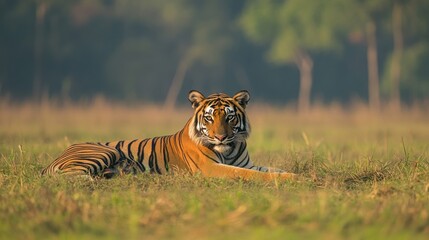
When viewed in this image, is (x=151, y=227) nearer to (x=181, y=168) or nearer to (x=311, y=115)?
(x=181, y=168)

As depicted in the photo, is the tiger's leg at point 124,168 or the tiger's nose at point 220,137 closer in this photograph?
the tiger's nose at point 220,137

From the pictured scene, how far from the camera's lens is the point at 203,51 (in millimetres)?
37656

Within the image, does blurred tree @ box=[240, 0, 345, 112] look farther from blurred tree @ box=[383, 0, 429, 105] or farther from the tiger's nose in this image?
the tiger's nose

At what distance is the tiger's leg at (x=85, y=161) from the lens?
7.88m

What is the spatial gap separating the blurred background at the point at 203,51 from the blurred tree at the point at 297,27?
0.15 feet

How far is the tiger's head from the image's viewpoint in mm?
8023

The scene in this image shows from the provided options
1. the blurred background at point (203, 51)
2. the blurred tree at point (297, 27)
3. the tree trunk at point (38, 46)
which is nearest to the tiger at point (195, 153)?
the blurred tree at point (297, 27)

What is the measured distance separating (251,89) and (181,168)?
3355 centimetres

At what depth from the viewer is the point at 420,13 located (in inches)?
1240

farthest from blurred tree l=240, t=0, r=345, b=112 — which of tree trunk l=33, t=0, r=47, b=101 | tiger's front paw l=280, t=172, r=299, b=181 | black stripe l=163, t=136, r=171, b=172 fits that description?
tiger's front paw l=280, t=172, r=299, b=181

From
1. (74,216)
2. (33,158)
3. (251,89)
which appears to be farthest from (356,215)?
(251,89)

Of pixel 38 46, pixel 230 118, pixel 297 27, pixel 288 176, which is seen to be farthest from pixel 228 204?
pixel 38 46

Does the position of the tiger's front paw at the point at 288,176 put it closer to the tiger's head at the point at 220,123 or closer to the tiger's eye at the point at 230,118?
the tiger's head at the point at 220,123

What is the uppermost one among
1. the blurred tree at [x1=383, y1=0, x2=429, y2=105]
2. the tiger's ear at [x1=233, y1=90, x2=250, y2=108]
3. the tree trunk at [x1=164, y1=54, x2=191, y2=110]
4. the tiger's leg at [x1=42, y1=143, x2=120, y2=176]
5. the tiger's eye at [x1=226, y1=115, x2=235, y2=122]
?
the tiger's ear at [x1=233, y1=90, x2=250, y2=108]
